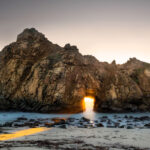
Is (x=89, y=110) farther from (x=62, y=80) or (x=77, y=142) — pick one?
(x=77, y=142)

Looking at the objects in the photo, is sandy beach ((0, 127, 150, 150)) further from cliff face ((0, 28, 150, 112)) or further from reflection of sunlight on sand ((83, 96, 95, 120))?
cliff face ((0, 28, 150, 112))

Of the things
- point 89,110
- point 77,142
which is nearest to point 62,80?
point 89,110

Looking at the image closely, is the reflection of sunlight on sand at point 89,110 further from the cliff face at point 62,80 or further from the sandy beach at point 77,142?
the sandy beach at point 77,142

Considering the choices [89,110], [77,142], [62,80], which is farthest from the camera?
[89,110]

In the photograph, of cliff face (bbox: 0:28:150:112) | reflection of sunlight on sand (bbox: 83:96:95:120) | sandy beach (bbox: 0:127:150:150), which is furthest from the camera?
cliff face (bbox: 0:28:150:112)

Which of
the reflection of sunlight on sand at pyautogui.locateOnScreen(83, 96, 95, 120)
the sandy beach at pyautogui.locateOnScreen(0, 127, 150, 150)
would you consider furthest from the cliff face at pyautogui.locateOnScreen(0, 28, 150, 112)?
the sandy beach at pyautogui.locateOnScreen(0, 127, 150, 150)

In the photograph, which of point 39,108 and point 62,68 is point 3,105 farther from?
point 62,68

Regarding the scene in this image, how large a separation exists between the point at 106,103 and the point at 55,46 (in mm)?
20132

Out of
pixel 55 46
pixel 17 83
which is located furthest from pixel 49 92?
pixel 55 46

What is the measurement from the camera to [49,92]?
34750 millimetres

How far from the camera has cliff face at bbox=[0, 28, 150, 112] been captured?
34.8m

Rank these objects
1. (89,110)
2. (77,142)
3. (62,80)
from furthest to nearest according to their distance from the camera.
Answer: (89,110) → (62,80) → (77,142)

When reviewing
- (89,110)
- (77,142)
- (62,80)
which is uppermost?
(62,80)

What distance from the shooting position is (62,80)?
34.7 m
